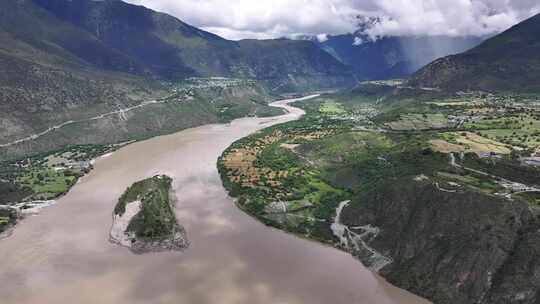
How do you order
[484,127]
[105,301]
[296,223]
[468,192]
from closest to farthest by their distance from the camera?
[105,301], [468,192], [296,223], [484,127]

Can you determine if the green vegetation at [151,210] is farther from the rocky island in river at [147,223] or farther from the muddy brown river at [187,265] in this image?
the muddy brown river at [187,265]

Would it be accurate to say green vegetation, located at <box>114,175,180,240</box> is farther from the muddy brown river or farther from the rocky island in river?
the muddy brown river

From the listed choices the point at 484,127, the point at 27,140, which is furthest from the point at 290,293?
the point at 27,140

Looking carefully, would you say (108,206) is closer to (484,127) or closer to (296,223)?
(296,223)

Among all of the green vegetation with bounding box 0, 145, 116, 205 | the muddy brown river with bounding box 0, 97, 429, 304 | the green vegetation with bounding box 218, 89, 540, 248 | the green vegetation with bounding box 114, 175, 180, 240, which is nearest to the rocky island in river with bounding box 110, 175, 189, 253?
the green vegetation with bounding box 114, 175, 180, 240

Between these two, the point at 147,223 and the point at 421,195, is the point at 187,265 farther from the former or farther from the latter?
the point at 421,195

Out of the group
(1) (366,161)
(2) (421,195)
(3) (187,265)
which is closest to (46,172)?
(3) (187,265)
